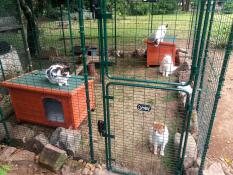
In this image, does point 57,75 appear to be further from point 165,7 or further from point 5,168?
point 165,7

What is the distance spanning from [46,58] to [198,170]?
5212 millimetres

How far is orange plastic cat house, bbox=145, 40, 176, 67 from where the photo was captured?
621 cm

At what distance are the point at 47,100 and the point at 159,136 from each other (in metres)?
1.82

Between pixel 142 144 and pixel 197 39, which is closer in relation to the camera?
pixel 197 39

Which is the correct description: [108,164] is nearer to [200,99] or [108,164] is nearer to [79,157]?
[79,157]

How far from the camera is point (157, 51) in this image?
6391 millimetres

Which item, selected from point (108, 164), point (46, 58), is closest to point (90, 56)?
point (46, 58)

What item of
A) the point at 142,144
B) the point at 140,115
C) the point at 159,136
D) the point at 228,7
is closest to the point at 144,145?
the point at 142,144

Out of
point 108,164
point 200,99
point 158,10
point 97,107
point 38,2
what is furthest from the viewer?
point 38,2

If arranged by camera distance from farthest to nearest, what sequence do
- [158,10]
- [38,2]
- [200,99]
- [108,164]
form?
1. [38,2]
2. [200,99]
3. [108,164]
4. [158,10]

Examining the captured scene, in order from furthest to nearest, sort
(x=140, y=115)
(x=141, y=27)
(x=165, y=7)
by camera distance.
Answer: (x=141, y=27) < (x=140, y=115) < (x=165, y=7)

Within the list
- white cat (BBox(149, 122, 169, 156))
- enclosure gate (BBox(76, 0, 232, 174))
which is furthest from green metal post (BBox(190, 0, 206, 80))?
white cat (BBox(149, 122, 169, 156))

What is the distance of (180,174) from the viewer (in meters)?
2.72

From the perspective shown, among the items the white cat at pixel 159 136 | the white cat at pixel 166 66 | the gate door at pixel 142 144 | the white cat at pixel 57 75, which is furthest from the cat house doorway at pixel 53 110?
the white cat at pixel 166 66
